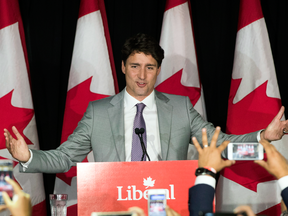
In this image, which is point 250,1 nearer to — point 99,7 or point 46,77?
point 99,7

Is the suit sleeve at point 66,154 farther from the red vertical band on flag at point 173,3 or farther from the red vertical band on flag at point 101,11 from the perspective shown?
the red vertical band on flag at point 173,3

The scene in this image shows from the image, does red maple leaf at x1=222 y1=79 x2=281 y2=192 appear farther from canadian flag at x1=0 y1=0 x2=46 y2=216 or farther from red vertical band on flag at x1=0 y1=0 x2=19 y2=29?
red vertical band on flag at x1=0 y1=0 x2=19 y2=29

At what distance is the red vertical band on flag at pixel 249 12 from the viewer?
10.5ft

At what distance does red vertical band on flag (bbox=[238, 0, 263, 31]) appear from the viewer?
321 centimetres

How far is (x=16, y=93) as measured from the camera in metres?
3.05

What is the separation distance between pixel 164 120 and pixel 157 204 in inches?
41.9

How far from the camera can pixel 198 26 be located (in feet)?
11.9

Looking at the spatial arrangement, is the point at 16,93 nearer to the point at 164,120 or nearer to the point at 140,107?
the point at 140,107

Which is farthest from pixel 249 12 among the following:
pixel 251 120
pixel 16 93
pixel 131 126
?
pixel 16 93

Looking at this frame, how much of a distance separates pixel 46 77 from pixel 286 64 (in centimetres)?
263

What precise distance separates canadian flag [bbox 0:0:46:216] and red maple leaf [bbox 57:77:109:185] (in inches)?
12.3

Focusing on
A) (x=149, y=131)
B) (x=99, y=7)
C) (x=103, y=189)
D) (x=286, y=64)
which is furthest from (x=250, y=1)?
(x=103, y=189)

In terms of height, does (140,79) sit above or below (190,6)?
below

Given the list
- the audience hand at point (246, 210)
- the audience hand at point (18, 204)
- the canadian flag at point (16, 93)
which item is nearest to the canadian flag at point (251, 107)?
the canadian flag at point (16, 93)
